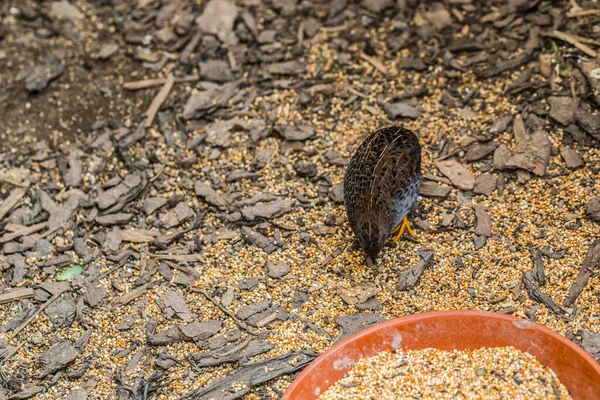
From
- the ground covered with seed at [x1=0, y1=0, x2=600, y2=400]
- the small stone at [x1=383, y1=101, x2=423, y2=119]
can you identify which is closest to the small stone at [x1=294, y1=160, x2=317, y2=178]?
the ground covered with seed at [x1=0, y1=0, x2=600, y2=400]

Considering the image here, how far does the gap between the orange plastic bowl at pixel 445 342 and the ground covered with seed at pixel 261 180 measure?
0.42 meters

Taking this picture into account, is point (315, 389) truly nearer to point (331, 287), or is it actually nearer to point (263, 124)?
point (331, 287)

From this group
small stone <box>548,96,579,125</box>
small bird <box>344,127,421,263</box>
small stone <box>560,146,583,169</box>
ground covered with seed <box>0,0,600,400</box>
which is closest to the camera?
ground covered with seed <box>0,0,600,400</box>

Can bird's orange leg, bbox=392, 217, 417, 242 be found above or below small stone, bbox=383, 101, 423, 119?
below

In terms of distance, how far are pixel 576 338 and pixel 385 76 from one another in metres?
2.77

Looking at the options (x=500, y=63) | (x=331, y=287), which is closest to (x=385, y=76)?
(x=500, y=63)

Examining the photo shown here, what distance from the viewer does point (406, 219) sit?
5.09 meters

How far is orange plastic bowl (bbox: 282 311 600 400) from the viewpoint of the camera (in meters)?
3.84

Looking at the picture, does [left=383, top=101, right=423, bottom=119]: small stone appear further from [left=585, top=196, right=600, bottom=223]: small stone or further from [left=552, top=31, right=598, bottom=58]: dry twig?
[left=585, top=196, right=600, bottom=223]: small stone

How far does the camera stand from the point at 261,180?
5602mm

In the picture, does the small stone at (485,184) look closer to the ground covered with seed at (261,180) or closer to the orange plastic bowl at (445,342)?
the ground covered with seed at (261,180)

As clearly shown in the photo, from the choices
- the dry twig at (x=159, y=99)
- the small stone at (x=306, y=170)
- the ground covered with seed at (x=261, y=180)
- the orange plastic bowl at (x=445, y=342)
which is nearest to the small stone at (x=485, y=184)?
the ground covered with seed at (x=261, y=180)

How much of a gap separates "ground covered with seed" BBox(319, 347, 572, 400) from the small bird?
0.89m

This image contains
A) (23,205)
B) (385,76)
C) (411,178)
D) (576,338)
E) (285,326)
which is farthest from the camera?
(385,76)
